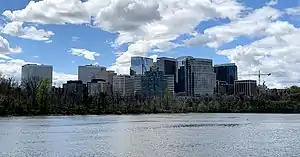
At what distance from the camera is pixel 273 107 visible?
558ft

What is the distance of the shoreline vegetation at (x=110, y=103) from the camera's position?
108 m

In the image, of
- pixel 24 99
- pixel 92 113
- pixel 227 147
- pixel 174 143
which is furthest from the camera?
pixel 92 113

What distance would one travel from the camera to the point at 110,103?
5512 inches

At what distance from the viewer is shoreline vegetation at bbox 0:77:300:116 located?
356 feet

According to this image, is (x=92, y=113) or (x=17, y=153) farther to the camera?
(x=92, y=113)

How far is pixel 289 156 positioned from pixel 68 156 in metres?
14.4

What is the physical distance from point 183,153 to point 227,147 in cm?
550

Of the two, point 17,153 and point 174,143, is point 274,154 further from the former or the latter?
point 17,153

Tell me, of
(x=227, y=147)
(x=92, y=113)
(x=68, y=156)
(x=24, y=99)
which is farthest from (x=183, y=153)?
(x=92, y=113)

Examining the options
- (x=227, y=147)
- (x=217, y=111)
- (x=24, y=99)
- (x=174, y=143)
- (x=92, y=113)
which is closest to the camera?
(x=227, y=147)

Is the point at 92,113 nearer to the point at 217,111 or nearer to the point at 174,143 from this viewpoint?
the point at 217,111

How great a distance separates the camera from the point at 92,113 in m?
130

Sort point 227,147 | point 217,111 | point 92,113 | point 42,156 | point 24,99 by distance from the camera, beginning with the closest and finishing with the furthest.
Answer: point 42,156 < point 227,147 < point 24,99 < point 92,113 < point 217,111

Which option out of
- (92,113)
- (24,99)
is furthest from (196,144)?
(92,113)
